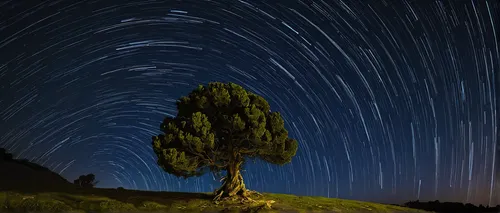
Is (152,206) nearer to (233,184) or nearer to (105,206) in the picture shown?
(105,206)

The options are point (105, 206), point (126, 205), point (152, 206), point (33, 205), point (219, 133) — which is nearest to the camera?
point (33, 205)

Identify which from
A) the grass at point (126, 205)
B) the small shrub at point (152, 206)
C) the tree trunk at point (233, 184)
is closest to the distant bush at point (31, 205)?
the grass at point (126, 205)

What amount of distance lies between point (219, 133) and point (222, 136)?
1.14 ft

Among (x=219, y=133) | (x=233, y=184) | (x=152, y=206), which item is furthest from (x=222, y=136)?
(x=152, y=206)

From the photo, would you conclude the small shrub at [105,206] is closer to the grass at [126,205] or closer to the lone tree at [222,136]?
the grass at [126,205]

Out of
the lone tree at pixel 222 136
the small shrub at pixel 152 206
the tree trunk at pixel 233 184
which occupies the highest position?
the lone tree at pixel 222 136

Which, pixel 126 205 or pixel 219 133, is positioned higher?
A: pixel 219 133

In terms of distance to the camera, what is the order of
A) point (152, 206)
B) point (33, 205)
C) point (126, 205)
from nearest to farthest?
1. point (33, 205)
2. point (126, 205)
3. point (152, 206)

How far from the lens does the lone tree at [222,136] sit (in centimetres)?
2867

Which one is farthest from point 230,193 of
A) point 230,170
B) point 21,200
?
point 21,200

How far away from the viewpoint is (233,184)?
30.7 meters

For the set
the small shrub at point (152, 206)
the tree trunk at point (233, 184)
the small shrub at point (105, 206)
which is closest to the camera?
the small shrub at point (105, 206)

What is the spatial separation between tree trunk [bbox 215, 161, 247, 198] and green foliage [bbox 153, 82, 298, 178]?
51cm

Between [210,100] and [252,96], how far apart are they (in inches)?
147
